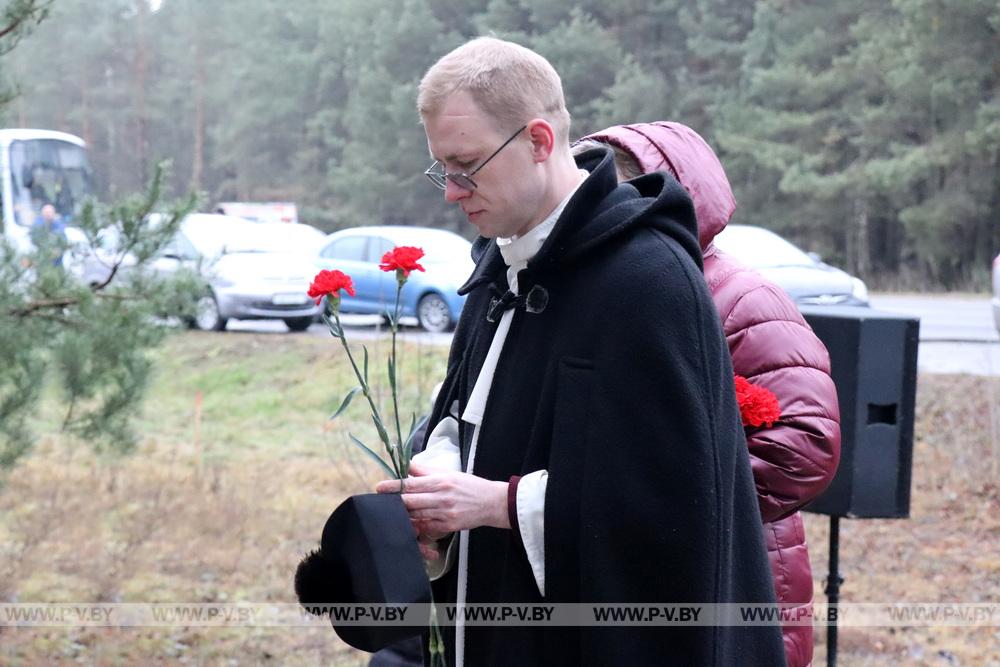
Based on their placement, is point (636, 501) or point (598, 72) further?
point (598, 72)

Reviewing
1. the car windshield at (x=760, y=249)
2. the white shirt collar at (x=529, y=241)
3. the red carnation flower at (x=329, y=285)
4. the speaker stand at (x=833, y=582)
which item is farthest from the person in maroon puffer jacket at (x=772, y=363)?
the car windshield at (x=760, y=249)

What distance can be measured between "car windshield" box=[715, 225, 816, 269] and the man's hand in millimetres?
Answer: 9519

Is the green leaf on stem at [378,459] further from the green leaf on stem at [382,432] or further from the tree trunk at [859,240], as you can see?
the tree trunk at [859,240]

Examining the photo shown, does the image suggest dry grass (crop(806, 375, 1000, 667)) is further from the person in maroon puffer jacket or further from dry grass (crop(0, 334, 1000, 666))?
the person in maroon puffer jacket

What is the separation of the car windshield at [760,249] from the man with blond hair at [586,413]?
9.40 metres

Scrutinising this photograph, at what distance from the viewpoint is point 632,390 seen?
1.75m

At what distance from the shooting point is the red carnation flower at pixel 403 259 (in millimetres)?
1929

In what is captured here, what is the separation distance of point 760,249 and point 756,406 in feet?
32.2

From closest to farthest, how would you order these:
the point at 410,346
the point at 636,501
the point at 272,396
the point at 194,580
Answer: the point at 636,501
the point at 194,580
the point at 410,346
the point at 272,396

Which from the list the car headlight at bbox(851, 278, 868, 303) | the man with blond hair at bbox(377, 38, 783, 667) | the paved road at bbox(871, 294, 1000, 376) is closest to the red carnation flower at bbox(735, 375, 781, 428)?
the man with blond hair at bbox(377, 38, 783, 667)

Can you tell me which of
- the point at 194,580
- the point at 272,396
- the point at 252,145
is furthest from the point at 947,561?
the point at 252,145

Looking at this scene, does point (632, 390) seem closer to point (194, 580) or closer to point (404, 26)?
point (194, 580)

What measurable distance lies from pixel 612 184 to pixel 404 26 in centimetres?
3028

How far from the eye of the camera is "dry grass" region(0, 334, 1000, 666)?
17.3ft
